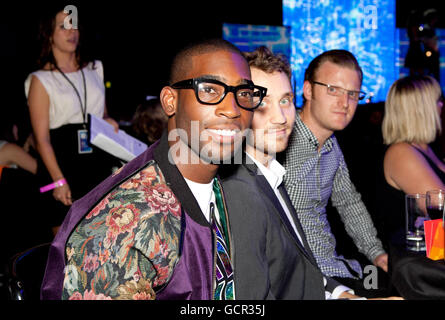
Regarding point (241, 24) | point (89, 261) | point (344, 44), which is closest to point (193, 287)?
point (89, 261)

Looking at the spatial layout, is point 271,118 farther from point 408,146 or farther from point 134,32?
point 134,32

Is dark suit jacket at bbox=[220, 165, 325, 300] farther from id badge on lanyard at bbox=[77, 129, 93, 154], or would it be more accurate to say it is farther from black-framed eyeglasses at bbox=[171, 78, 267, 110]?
id badge on lanyard at bbox=[77, 129, 93, 154]

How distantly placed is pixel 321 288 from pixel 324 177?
2.68 ft

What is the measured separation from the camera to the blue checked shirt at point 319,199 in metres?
2.19

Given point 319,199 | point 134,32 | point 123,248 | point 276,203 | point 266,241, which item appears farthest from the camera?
point 134,32

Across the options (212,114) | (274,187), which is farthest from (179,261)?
(274,187)

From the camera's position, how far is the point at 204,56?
1206 mm

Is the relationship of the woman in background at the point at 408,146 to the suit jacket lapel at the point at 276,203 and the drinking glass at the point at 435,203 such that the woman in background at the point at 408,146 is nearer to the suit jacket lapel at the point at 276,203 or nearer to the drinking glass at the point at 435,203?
the drinking glass at the point at 435,203

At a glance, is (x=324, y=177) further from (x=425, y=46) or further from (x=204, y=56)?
(x=425, y=46)

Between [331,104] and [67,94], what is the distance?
148 centimetres

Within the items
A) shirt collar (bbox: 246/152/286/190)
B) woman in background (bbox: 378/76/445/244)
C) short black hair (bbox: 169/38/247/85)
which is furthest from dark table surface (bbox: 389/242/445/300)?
woman in background (bbox: 378/76/445/244)

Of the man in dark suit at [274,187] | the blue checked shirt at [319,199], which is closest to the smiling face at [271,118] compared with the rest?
the man in dark suit at [274,187]

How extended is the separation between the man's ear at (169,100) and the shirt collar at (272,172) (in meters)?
0.63

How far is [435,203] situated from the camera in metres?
1.81
